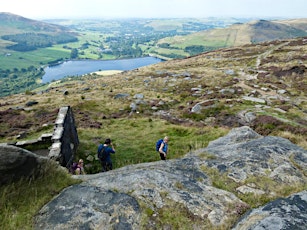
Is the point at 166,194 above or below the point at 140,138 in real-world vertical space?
above

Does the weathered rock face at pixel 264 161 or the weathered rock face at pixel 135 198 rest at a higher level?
the weathered rock face at pixel 135 198

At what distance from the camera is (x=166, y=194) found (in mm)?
7902

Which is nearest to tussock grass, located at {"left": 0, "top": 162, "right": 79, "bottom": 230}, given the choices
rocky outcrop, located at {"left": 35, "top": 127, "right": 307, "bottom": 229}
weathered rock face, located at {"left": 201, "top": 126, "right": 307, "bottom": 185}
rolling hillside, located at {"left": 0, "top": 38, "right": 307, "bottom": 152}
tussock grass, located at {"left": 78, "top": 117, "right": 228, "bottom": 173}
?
rocky outcrop, located at {"left": 35, "top": 127, "right": 307, "bottom": 229}

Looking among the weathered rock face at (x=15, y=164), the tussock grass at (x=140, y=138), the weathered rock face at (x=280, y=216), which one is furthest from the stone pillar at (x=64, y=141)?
the weathered rock face at (x=280, y=216)

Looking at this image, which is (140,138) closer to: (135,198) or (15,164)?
(135,198)

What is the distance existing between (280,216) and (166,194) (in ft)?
10.5

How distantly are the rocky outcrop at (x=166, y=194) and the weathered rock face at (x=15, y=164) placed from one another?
133 cm

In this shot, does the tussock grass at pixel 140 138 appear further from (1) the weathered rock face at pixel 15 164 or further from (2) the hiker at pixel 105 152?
(1) the weathered rock face at pixel 15 164

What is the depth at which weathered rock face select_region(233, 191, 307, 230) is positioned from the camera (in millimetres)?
6070

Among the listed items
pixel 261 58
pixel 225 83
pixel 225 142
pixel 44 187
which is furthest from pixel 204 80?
pixel 44 187

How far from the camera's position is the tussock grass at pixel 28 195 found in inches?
257

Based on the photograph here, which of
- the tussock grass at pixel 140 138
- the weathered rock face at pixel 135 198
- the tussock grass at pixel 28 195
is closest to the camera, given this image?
the tussock grass at pixel 28 195

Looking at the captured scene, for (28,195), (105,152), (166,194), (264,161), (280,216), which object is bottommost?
(105,152)

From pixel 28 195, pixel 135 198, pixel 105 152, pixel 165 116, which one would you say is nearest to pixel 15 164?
pixel 28 195
